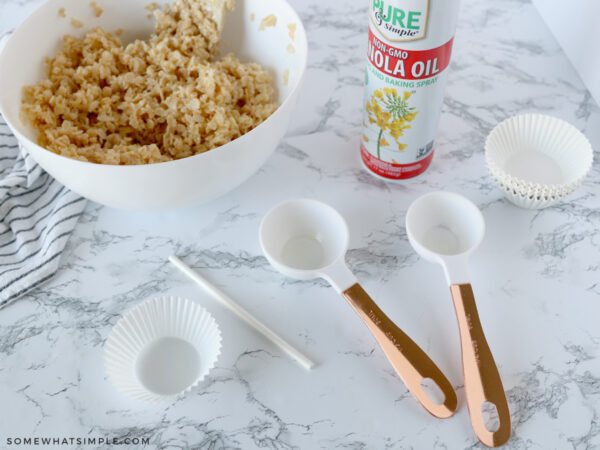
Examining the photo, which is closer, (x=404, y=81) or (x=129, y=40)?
(x=404, y=81)

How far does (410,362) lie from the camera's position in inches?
27.0

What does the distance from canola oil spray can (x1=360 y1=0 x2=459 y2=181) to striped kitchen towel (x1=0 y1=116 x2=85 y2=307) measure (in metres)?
0.45

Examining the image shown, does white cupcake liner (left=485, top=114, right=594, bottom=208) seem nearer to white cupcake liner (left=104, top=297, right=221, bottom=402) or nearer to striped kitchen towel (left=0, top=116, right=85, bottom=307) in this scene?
white cupcake liner (left=104, top=297, right=221, bottom=402)

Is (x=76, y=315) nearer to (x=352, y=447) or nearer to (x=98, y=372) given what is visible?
(x=98, y=372)

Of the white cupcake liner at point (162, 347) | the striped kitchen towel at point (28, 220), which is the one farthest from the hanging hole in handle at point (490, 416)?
the striped kitchen towel at point (28, 220)

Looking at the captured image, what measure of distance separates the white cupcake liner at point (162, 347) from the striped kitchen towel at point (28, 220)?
6.4 inches

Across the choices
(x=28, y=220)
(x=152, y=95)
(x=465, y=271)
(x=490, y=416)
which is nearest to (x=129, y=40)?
(x=152, y=95)

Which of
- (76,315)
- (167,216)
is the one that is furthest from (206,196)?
(76,315)

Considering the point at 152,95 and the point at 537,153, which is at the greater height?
the point at 152,95

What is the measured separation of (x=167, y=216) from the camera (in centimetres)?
88

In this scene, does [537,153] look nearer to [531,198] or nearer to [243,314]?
[531,198]

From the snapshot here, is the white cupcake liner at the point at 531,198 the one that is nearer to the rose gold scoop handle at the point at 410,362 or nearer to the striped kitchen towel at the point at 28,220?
the rose gold scoop handle at the point at 410,362

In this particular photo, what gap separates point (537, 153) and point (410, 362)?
408 mm

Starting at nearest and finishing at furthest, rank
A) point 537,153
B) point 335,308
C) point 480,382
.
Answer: point 480,382
point 335,308
point 537,153
